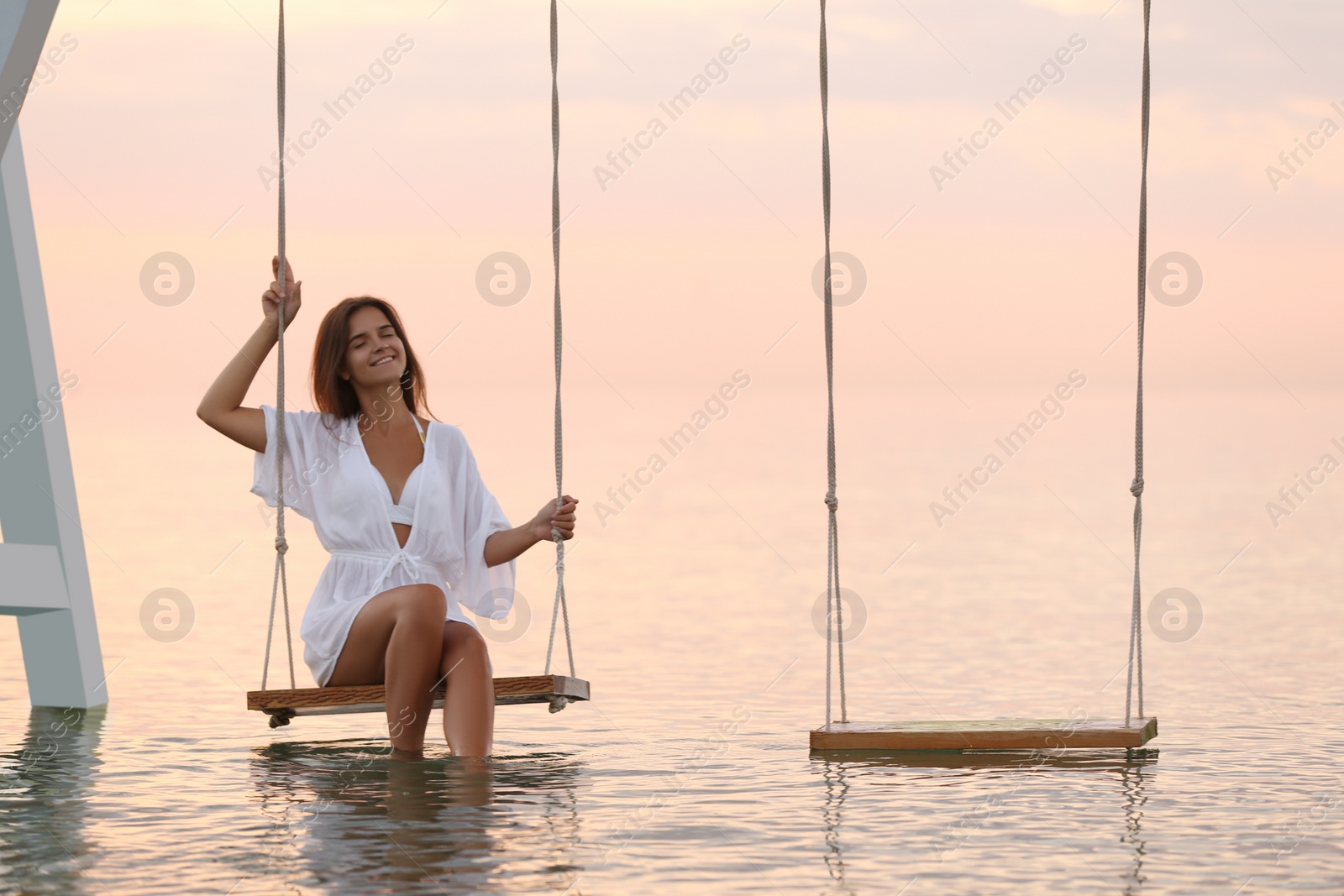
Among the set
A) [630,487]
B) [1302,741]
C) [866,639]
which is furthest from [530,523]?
[630,487]

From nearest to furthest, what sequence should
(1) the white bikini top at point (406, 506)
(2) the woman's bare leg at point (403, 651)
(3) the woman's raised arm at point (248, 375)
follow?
1. (2) the woman's bare leg at point (403, 651)
2. (3) the woman's raised arm at point (248, 375)
3. (1) the white bikini top at point (406, 506)

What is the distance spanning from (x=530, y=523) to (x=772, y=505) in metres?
11.8

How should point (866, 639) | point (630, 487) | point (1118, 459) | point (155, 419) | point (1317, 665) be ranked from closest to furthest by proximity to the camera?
1. point (1317, 665)
2. point (866, 639)
3. point (630, 487)
4. point (1118, 459)
5. point (155, 419)

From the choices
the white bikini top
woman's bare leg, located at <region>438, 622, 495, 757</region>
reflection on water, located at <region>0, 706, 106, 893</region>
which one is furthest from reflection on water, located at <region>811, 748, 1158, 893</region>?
reflection on water, located at <region>0, 706, 106, 893</region>

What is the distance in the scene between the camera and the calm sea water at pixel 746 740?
361 centimetres

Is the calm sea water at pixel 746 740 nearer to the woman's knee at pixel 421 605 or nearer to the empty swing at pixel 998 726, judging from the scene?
the empty swing at pixel 998 726

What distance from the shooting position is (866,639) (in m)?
8.07

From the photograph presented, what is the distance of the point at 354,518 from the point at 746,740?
1.29 m

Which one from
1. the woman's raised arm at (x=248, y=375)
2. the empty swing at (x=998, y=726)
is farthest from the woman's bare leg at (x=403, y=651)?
the empty swing at (x=998, y=726)

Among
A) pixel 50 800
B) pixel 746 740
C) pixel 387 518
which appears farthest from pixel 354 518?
pixel 746 740

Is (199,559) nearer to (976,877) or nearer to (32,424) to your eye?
(32,424)

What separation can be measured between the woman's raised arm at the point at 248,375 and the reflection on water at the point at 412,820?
856 millimetres

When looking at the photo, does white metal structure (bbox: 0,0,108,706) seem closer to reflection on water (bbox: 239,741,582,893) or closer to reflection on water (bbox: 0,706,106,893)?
reflection on water (bbox: 0,706,106,893)

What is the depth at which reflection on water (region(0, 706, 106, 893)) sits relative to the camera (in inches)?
138
